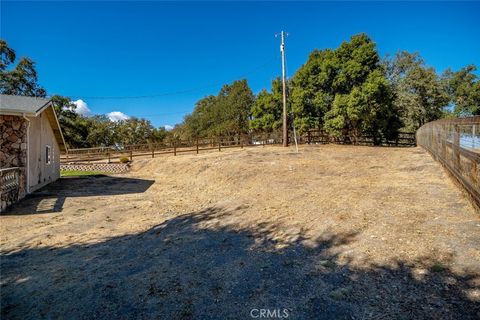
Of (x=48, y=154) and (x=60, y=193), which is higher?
(x=48, y=154)

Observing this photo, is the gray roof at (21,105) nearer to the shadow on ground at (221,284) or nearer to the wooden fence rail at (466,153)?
the shadow on ground at (221,284)

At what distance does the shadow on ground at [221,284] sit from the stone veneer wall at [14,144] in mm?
6667

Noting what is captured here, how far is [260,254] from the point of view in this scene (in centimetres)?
510

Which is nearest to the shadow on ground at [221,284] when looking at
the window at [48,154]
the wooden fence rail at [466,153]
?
the wooden fence rail at [466,153]

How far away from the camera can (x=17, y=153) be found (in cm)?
1088

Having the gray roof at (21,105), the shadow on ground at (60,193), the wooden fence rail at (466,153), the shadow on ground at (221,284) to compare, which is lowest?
the shadow on ground at (221,284)

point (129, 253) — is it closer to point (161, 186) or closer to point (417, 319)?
point (417, 319)

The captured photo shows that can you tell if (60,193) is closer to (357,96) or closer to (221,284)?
(221,284)

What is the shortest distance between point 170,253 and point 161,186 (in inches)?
367

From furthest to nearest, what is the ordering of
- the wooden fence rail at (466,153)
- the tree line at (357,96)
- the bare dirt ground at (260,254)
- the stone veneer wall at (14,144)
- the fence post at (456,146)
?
the tree line at (357,96)
the stone veneer wall at (14,144)
the fence post at (456,146)
the wooden fence rail at (466,153)
the bare dirt ground at (260,254)

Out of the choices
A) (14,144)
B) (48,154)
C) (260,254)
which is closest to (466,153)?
(260,254)

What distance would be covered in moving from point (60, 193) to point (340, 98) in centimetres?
2347

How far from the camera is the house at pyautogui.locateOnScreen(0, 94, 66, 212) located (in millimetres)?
9867

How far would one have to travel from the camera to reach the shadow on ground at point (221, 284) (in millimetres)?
3355
